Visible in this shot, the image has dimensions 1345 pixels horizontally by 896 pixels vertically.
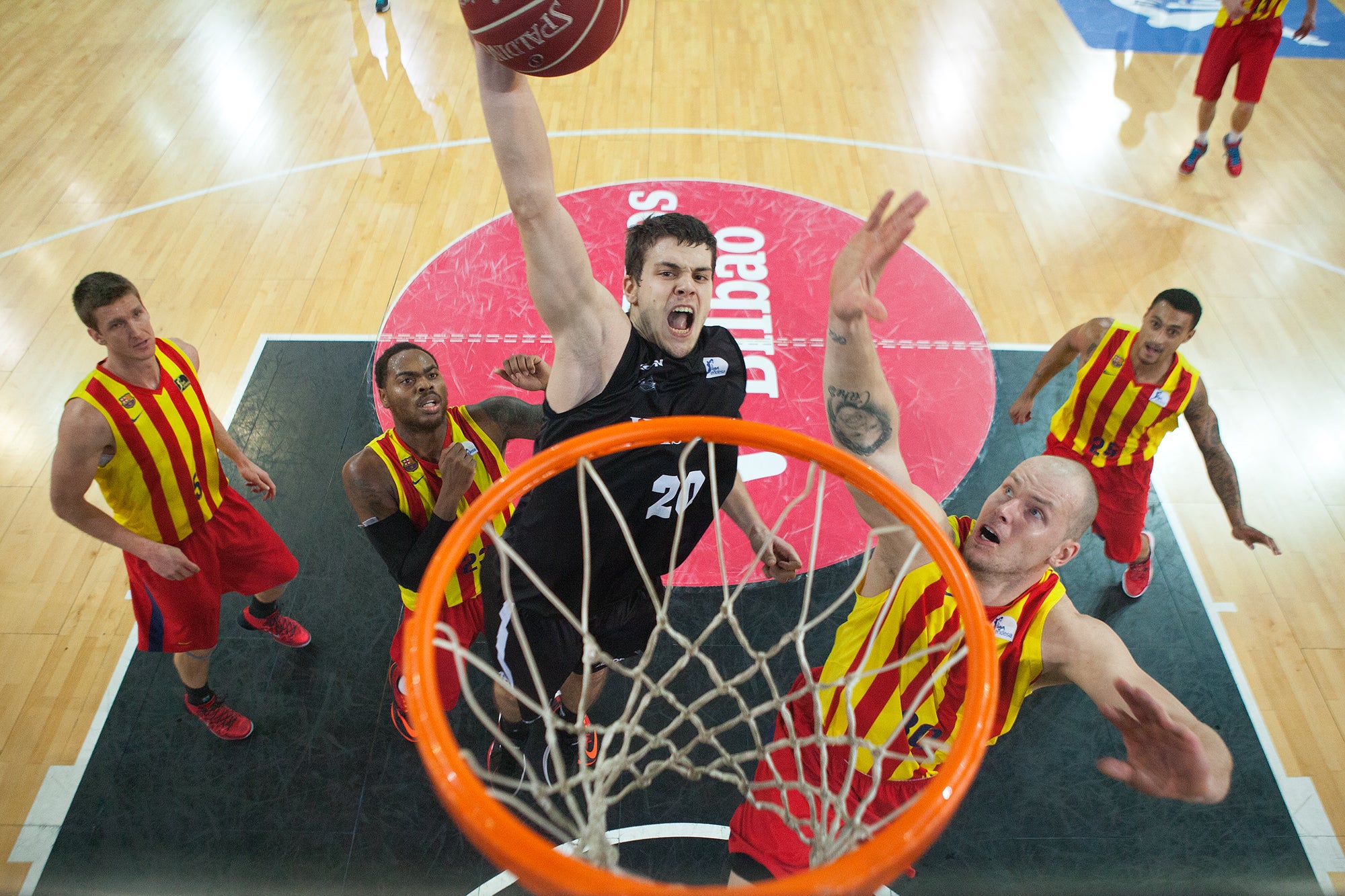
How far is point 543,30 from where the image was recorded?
7.89ft

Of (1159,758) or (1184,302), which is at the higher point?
(1159,758)

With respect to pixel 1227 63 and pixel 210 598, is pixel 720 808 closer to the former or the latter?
pixel 210 598

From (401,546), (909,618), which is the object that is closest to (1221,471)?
(909,618)

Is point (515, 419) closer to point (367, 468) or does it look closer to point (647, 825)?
point (367, 468)

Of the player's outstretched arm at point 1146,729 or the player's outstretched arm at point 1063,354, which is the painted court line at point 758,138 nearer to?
the player's outstretched arm at point 1063,354

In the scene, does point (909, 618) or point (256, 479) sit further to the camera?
point (256, 479)

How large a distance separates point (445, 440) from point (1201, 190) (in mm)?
6446

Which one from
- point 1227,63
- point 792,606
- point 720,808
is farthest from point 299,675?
point 1227,63

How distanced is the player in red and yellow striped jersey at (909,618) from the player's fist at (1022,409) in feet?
5.62

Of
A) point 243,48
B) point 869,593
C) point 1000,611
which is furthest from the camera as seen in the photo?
point 243,48

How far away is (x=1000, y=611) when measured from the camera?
8.79ft

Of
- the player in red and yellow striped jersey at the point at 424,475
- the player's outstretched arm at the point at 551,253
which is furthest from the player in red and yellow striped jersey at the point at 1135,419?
the player in red and yellow striped jersey at the point at 424,475

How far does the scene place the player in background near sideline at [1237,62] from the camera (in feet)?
20.5

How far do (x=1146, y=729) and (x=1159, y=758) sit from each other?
0.10 m
